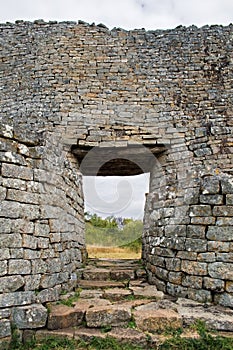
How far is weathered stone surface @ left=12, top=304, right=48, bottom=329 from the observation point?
342cm

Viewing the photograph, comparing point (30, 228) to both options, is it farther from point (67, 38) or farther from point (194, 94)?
point (67, 38)

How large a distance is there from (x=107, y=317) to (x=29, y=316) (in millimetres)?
901

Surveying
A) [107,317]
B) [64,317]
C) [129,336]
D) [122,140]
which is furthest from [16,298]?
[122,140]

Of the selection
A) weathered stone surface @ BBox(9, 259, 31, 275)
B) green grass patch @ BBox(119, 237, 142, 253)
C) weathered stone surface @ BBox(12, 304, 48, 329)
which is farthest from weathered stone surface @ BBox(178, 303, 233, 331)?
green grass patch @ BBox(119, 237, 142, 253)

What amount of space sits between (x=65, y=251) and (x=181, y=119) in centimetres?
401

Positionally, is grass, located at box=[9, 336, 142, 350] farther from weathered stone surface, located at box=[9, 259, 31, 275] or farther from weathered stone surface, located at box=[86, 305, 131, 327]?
weathered stone surface, located at box=[9, 259, 31, 275]

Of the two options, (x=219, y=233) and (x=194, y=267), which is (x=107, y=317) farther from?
(x=219, y=233)

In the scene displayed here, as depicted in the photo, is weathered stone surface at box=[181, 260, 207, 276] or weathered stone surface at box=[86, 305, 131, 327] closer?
weathered stone surface at box=[86, 305, 131, 327]

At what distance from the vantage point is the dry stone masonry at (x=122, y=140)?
3943mm

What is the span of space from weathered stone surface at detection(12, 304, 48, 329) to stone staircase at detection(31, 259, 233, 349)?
0.09m

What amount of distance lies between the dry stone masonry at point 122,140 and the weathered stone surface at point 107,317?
58 centimetres

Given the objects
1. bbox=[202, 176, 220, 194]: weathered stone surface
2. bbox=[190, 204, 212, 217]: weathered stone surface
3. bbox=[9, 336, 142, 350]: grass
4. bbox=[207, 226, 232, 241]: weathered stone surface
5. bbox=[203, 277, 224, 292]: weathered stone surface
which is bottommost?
bbox=[9, 336, 142, 350]: grass

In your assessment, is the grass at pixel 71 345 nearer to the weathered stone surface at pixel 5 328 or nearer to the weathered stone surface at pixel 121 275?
the weathered stone surface at pixel 5 328

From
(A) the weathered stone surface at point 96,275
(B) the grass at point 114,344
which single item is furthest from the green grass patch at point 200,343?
(A) the weathered stone surface at point 96,275
